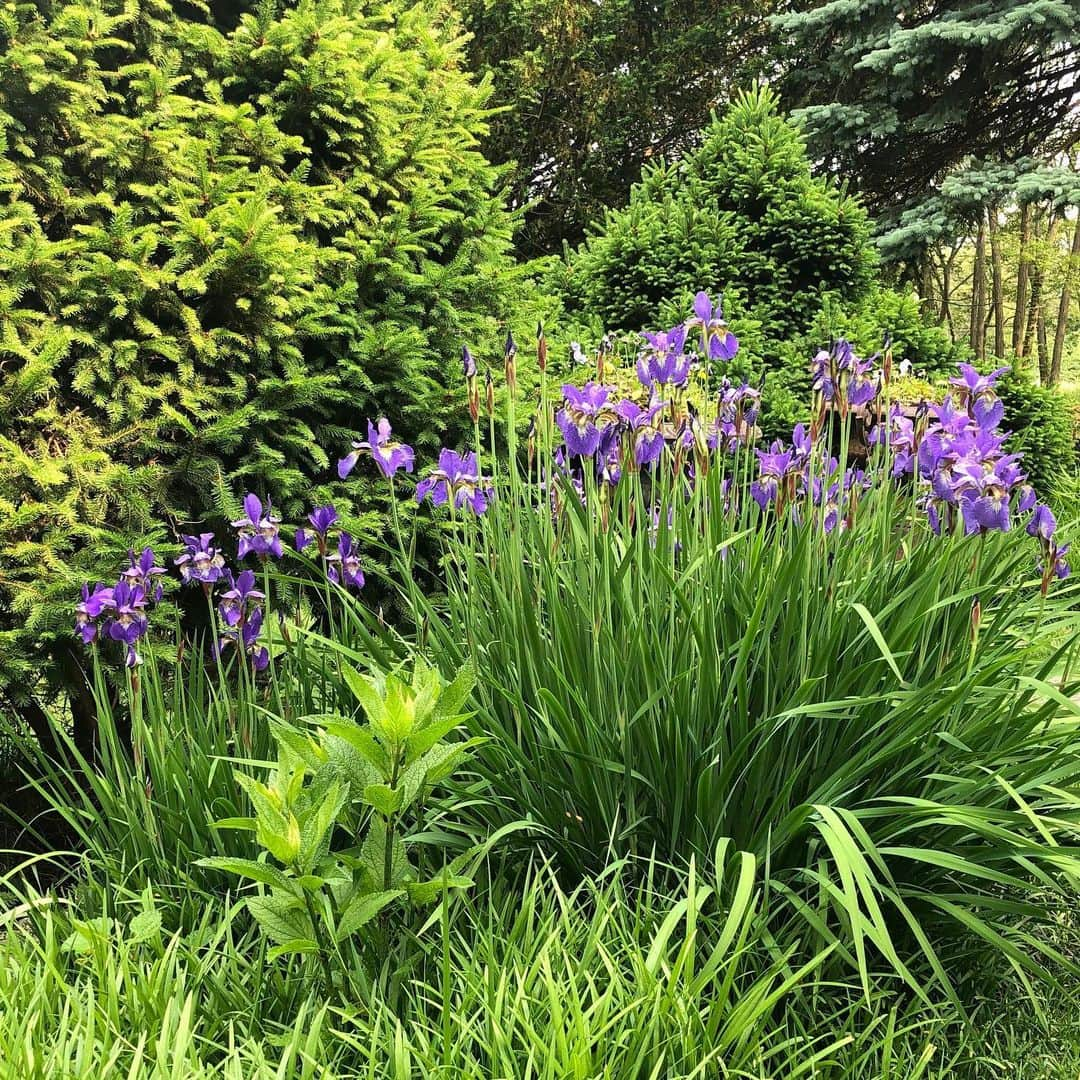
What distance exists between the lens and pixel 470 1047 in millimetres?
1456

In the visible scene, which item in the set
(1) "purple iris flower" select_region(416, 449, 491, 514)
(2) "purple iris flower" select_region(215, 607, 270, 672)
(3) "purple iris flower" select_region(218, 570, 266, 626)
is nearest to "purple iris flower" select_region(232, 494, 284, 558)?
(3) "purple iris flower" select_region(218, 570, 266, 626)

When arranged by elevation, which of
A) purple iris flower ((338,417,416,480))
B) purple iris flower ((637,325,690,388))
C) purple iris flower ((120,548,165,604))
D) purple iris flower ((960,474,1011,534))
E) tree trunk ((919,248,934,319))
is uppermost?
tree trunk ((919,248,934,319))

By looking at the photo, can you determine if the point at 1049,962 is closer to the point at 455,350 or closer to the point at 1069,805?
the point at 1069,805

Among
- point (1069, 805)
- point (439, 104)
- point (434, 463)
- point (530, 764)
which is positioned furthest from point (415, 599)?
point (439, 104)

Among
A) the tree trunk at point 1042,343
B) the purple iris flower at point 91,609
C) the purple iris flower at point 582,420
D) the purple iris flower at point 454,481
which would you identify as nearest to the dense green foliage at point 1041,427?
the purple iris flower at point 582,420

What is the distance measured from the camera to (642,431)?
2.20 meters

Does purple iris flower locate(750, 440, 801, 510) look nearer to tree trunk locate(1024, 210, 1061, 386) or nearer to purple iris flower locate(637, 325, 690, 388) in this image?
purple iris flower locate(637, 325, 690, 388)

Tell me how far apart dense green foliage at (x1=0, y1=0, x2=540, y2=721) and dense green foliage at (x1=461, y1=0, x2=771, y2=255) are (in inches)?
390

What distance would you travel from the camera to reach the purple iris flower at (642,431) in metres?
2.18

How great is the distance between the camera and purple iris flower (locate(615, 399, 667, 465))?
218 cm

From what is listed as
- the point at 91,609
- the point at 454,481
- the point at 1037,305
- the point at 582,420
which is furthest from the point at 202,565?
the point at 1037,305

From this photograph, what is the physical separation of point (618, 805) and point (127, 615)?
4.10ft

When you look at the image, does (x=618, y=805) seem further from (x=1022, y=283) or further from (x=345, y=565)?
(x=1022, y=283)

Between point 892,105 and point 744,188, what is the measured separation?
5.78 metres
